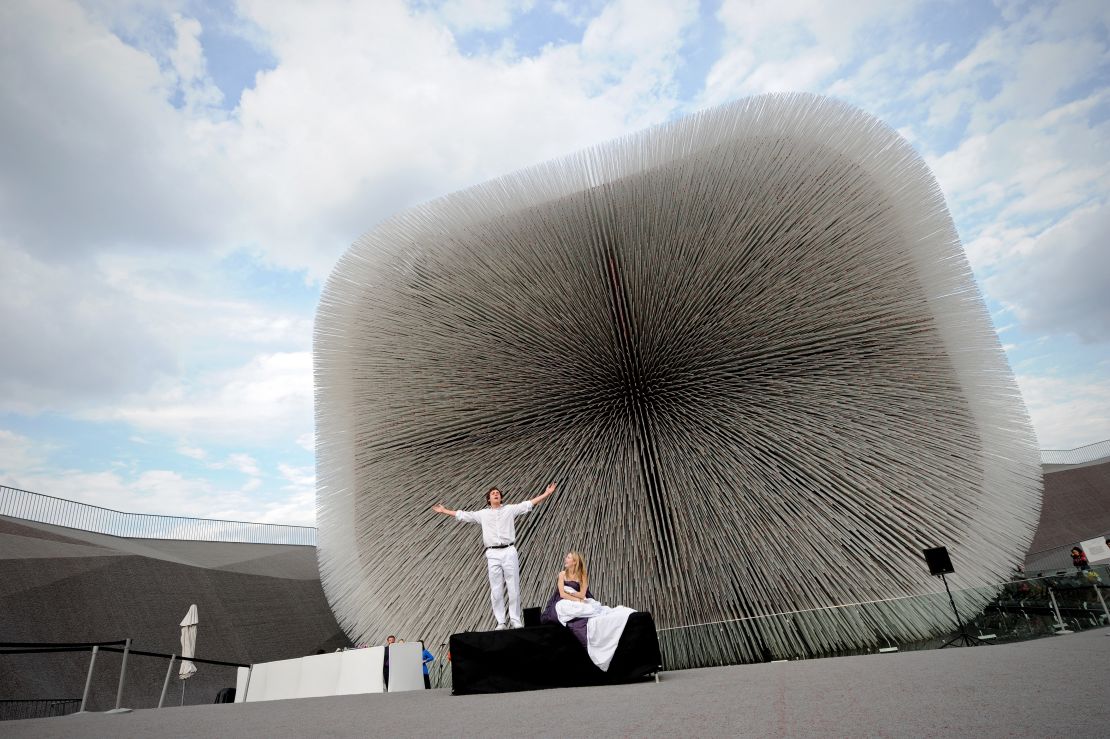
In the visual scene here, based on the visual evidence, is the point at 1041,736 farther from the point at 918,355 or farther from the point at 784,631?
the point at 918,355

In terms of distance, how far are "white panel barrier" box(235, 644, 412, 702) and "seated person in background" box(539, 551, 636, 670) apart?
253 centimetres

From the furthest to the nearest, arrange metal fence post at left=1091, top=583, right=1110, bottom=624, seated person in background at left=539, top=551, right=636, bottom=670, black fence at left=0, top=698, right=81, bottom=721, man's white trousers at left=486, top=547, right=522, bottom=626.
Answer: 1. black fence at left=0, top=698, right=81, bottom=721
2. metal fence post at left=1091, top=583, right=1110, bottom=624
3. man's white trousers at left=486, top=547, right=522, bottom=626
4. seated person in background at left=539, top=551, right=636, bottom=670

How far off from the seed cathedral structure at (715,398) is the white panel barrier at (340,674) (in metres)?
1.63

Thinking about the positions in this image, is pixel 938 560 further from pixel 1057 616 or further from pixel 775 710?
pixel 775 710

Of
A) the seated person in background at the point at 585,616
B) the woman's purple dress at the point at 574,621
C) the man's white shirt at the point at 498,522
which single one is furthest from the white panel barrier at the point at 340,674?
the seated person in background at the point at 585,616

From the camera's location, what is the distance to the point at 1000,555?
6.96m

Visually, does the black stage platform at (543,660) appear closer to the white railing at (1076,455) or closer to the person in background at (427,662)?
the person in background at (427,662)

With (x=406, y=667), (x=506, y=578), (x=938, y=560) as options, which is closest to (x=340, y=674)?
(x=406, y=667)

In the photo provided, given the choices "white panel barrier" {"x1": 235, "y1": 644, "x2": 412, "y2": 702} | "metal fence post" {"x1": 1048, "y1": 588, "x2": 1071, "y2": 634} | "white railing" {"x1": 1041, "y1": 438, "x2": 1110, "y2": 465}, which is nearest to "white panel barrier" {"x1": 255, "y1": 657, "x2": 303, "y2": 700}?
→ "white panel barrier" {"x1": 235, "y1": 644, "x2": 412, "y2": 702}

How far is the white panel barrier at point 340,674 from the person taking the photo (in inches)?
234

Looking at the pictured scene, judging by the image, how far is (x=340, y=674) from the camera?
622cm

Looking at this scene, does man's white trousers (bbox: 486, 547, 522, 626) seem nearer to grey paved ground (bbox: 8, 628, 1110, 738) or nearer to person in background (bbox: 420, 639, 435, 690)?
grey paved ground (bbox: 8, 628, 1110, 738)

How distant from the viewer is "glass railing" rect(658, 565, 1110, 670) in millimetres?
5816

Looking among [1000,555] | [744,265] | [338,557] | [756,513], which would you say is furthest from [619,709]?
[338,557]
